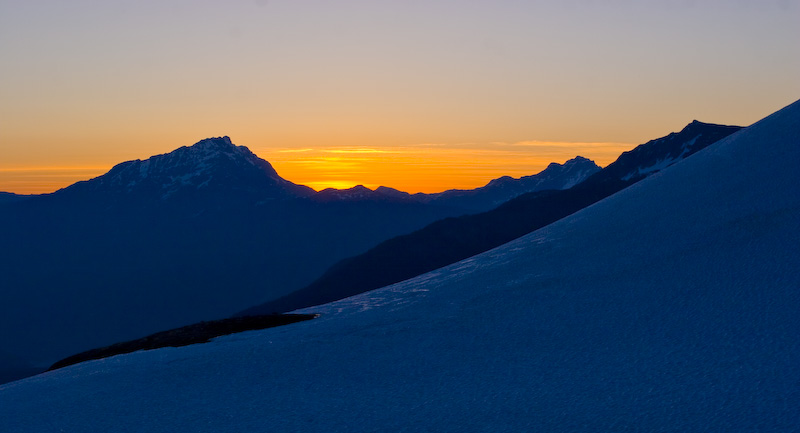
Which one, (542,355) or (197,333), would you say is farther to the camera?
(197,333)

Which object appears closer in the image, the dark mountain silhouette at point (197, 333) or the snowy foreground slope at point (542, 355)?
the snowy foreground slope at point (542, 355)

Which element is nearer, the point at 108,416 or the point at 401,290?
the point at 108,416

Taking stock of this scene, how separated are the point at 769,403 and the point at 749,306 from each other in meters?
Result: 9.17

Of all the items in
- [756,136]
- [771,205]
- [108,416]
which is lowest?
[108,416]

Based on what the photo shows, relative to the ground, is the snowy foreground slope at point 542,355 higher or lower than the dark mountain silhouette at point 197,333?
higher

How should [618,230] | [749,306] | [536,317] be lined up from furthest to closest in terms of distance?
[618,230]
[536,317]
[749,306]

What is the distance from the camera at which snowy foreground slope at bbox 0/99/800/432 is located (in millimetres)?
23359

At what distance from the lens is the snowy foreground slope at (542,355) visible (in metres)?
23.4

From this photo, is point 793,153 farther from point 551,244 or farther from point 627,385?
point 627,385

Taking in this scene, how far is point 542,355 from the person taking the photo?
28.8m

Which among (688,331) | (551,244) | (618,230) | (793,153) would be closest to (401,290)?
(551,244)

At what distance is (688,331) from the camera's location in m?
28.6

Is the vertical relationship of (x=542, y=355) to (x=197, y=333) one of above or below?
above

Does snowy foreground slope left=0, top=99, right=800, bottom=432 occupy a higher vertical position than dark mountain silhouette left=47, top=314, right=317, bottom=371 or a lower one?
higher
